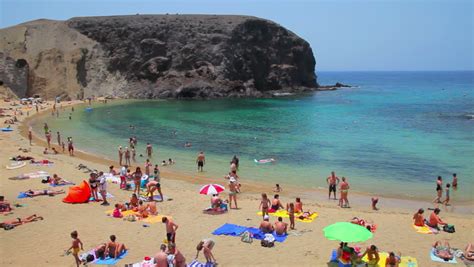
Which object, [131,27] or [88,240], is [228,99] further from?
[88,240]

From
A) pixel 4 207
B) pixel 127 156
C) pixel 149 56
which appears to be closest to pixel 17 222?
pixel 4 207

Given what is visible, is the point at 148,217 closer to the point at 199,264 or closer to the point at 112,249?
the point at 112,249

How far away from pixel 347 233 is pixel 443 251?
338 cm

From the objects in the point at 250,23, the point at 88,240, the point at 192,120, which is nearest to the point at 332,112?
the point at 192,120

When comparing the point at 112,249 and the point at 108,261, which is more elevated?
the point at 112,249

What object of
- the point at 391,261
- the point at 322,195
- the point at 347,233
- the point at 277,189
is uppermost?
the point at 347,233

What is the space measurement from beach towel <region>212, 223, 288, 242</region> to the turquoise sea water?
8.62 meters

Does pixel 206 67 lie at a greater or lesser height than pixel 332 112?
greater

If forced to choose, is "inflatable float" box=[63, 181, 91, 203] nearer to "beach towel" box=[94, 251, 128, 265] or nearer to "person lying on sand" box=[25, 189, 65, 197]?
"person lying on sand" box=[25, 189, 65, 197]

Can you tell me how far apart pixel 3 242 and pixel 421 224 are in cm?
1347

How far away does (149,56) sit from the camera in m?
80.8

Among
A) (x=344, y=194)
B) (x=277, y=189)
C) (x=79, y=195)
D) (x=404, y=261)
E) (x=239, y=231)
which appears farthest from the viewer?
(x=277, y=189)

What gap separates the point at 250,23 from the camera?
8644 cm

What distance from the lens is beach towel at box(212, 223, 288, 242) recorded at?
13.4 metres
